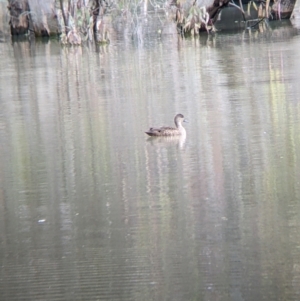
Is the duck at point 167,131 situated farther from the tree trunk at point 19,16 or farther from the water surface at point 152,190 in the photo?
the tree trunk at point 19,16

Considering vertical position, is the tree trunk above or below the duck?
below

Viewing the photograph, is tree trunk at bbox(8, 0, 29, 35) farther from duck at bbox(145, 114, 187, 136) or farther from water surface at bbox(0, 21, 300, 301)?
duck at bbox(145, 114, 187, 136)

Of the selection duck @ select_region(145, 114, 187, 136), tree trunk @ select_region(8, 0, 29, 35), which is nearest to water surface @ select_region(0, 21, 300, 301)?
duck @ select_region(145, 114, 187, 136)

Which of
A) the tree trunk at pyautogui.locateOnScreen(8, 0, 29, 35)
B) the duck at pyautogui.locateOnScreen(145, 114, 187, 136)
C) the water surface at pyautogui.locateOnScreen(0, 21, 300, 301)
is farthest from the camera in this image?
the tree trunk at pyautogui.locateOnScreen(8, 0, 29, 35)

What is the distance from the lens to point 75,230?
724 centimetres

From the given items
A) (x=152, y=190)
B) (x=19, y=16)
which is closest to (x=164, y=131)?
(x=152, y=190)

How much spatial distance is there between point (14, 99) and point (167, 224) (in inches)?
349

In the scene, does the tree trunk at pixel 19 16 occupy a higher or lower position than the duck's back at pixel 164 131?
lower

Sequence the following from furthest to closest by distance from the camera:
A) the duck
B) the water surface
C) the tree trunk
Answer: the tree trunk
the duck
the water surface

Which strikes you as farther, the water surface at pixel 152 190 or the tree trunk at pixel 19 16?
the tree trunk at pixel 19 16

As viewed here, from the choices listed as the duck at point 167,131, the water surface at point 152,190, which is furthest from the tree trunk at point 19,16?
the duck at point 167,131

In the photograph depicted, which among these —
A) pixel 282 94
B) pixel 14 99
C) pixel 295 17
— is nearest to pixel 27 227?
pixel 282 94

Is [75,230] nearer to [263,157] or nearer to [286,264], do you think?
[286,264]

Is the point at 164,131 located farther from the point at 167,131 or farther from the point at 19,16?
the point at 19,16
